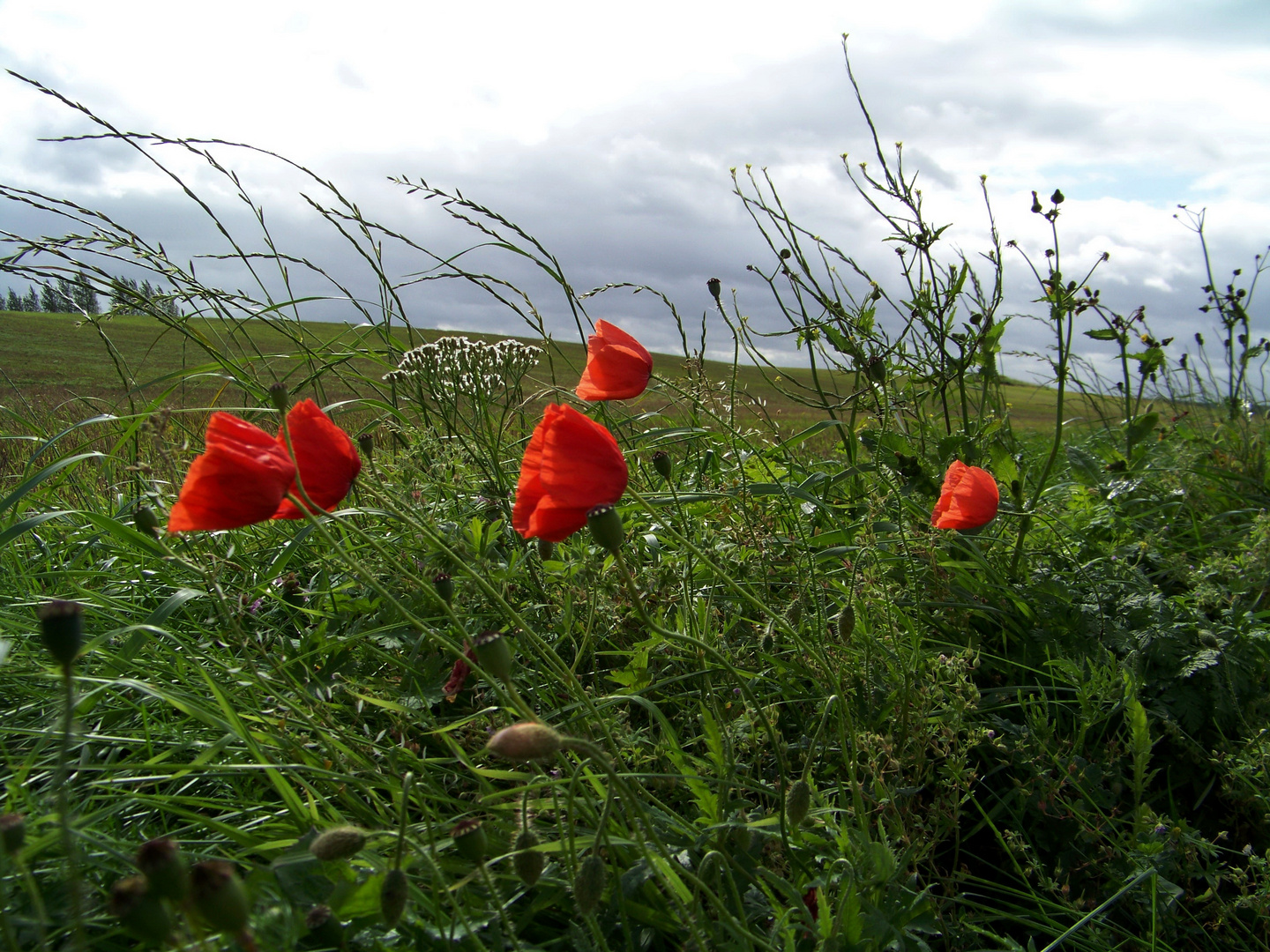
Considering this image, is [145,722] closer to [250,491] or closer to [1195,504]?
[250,491]

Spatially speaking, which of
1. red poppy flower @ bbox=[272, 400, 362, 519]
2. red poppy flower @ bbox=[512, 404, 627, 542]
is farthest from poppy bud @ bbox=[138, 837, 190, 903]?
red poppy flower @ bbox=[272, 400, 362, 519]

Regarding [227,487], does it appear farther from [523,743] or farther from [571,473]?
[523,743]

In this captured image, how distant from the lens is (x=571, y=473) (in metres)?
1.18

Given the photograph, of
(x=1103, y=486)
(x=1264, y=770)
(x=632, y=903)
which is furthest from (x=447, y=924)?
(x=1103, y=486)

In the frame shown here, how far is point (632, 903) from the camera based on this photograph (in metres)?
1.05

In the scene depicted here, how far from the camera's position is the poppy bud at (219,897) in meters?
0.58

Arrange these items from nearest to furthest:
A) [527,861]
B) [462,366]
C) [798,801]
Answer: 1. [527,861]
2. [798,801]
3. [462,366]

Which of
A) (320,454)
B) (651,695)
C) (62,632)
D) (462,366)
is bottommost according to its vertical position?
(651,695)

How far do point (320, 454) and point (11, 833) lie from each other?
76cm

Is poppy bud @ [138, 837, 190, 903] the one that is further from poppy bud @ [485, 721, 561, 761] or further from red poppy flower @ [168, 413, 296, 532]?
red poppy flower @ [168, 413, 296, 532]

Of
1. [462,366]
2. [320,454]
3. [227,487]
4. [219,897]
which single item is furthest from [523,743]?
[462,366]

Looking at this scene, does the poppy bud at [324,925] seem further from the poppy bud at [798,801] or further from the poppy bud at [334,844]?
the poppy bud at [798,801]

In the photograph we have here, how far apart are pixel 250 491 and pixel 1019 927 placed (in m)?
1.52

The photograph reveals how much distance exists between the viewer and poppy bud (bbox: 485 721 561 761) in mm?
728
